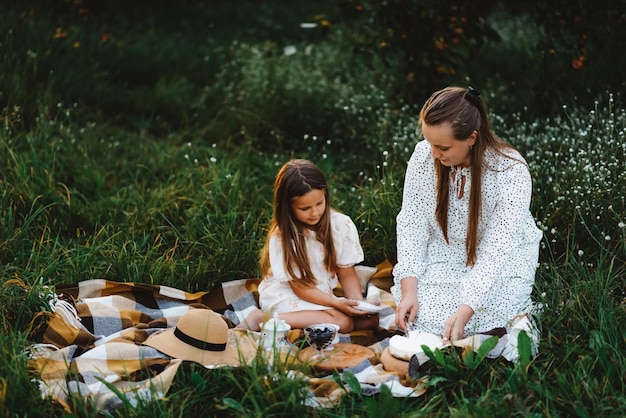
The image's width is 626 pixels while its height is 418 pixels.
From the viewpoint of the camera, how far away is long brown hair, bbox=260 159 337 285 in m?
3.86

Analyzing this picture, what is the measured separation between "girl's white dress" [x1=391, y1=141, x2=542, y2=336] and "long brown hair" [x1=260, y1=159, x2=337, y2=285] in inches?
15.7

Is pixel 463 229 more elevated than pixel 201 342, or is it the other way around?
pixel 463 229

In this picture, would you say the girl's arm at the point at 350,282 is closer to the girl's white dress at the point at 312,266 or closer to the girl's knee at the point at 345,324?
the girl's white dress at the point at 312,266

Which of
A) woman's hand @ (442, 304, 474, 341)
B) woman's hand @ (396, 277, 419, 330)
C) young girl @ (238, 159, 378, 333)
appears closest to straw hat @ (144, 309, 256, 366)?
young girl @ (238, 159, 378, 333)

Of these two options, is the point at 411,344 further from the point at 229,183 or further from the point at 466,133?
the point at 229,183

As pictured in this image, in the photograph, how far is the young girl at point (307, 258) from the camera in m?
3.89

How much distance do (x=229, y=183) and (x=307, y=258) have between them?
1174 mm

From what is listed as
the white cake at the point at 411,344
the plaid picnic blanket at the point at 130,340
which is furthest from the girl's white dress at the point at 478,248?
the plaid picnic blanket at the point at 130,340

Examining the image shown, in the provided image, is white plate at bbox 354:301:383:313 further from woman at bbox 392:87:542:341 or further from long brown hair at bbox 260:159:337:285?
long brown hair at bbox 260:159:337:285

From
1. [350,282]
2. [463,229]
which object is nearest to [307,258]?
[350,282]

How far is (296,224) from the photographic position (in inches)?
158

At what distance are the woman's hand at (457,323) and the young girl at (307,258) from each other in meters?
0.58

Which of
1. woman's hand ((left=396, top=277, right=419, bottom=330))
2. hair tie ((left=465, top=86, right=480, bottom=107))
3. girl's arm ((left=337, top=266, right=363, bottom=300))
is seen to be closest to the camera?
hair tie ((left=465, top=86, right=480, bottom=107))

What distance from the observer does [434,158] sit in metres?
3.79
